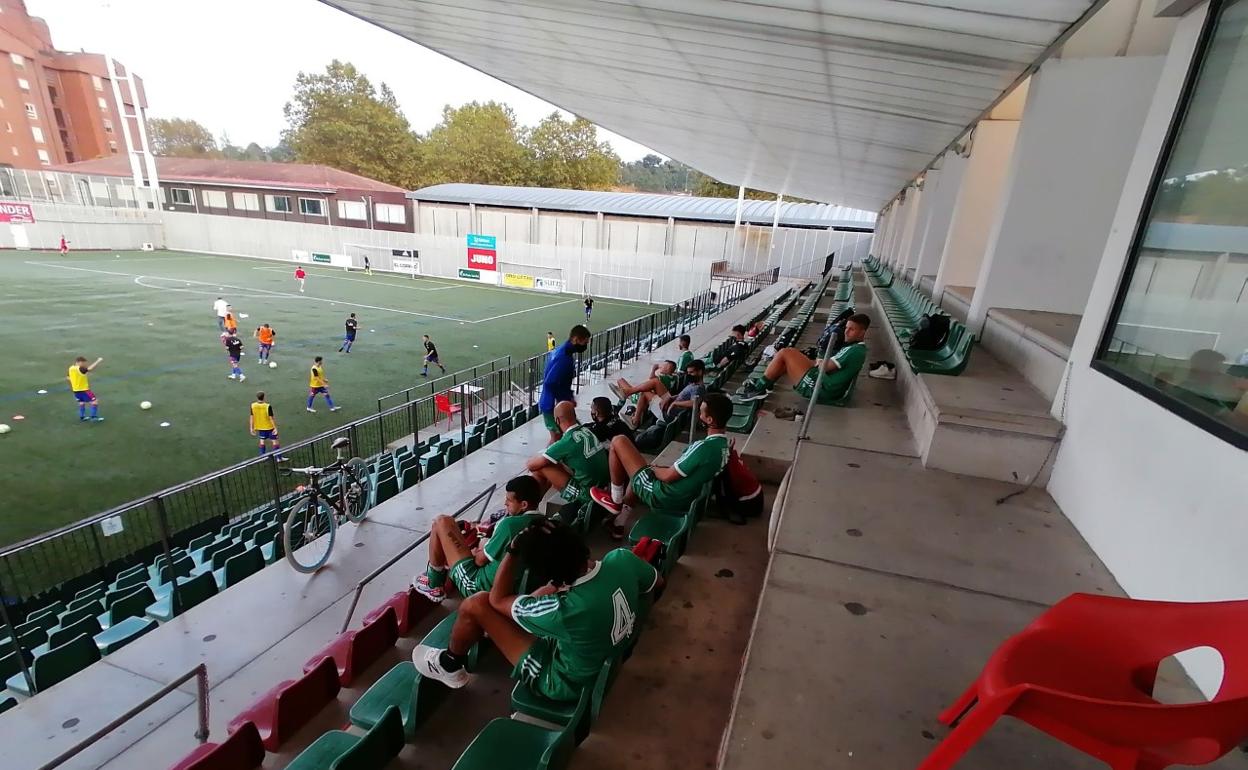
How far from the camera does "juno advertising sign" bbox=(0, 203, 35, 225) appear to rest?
40125mm

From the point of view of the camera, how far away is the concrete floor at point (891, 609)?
80.4 inches

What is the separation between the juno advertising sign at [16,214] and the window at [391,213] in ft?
77.5

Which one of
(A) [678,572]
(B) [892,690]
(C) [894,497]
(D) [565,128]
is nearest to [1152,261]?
(C) [894,497]

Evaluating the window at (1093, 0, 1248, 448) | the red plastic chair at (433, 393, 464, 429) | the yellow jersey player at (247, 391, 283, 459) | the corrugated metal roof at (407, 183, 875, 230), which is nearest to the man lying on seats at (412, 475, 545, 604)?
the window at (1093, 0, 1248, 448)

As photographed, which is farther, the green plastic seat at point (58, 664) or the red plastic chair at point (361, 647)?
the green plastic seat at point (58, 664)

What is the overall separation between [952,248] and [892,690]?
29.5 ft

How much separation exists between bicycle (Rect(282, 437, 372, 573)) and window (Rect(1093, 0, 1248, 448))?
6.34m

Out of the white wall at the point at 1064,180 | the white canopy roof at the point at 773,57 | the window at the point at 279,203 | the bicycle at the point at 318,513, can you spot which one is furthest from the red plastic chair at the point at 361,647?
the window at the point at 279,203

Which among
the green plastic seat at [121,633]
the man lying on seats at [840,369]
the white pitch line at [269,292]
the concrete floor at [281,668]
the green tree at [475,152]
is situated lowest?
the white pitch line at [269,292]

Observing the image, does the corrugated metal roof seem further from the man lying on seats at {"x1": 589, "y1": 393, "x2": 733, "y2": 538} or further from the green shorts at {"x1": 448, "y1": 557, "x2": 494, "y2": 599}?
the green shorts at {"x1": 448, "y1": 557, "x2": 494, "y2": 599}

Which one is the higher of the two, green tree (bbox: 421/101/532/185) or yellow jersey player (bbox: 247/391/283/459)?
green tree (bbox: 421/101/532/185)

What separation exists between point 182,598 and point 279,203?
52822 mm

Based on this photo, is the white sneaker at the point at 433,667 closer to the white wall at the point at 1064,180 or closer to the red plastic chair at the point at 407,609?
the red plastic chair at the point at 407,609

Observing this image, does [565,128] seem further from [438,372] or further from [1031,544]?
[1031,544]
